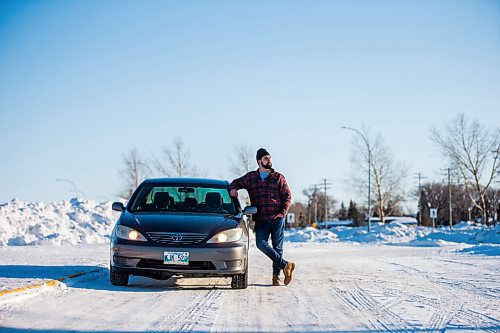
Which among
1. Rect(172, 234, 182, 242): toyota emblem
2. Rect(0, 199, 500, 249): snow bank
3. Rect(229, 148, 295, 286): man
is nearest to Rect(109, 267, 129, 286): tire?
Rect(172, 234, 182, 242): toyota emblem

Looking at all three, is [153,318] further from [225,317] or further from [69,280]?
[69,280]

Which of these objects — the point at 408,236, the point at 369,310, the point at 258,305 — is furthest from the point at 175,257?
the point at 408,236

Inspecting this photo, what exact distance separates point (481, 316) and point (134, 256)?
160 inches

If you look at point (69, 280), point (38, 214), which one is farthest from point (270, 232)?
point (38, 214)

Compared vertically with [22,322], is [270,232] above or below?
above

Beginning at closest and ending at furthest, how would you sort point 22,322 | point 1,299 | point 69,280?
point 22,322, point 1,299, point 69,280

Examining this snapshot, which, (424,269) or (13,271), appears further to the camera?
(424,269)

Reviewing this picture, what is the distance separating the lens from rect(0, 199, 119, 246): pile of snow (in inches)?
833

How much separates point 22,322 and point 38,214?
791 inches

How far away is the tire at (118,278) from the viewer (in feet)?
25.8

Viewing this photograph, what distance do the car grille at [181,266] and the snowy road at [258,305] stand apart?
1.04 feet

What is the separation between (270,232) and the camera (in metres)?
8.98

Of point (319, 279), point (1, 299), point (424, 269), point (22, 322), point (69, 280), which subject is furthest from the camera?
point (424, 269)

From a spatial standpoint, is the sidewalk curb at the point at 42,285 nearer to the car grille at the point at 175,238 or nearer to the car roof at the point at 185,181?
the car grille at the point at 175,238
